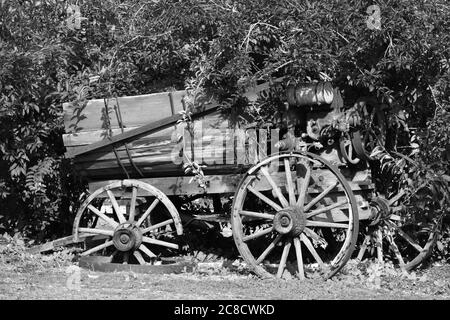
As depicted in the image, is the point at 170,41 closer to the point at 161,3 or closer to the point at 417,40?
the point at 161,3

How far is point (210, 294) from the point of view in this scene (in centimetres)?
664

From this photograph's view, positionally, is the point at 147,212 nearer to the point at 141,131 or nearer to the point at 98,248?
the point at 98,248

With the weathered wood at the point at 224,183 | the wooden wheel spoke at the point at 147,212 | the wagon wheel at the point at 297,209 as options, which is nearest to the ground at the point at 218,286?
the wagon wheel at the point at 297,209

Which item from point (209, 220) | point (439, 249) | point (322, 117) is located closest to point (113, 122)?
point (209, 220)

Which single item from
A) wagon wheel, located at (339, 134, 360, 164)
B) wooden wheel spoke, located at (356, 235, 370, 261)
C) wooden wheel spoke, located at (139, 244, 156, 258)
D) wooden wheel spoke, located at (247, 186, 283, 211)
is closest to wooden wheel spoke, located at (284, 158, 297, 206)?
wooden wheel spoke, located at (247, 186, 283, 211)

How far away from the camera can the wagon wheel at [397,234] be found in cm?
771

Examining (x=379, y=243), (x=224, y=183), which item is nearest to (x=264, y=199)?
(x=224, y=183)

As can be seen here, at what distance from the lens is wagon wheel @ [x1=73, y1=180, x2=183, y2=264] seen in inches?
315

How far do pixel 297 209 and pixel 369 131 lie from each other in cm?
117

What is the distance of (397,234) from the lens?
26.9 feet

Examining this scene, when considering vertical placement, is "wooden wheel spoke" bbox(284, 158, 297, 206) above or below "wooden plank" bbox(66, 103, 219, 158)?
below

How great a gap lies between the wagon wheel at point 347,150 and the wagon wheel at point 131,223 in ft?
6.02

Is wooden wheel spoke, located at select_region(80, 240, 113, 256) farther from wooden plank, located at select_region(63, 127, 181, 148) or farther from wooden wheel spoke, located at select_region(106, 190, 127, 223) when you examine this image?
wooden plank, located at select_region(63, 127, 181, 148)

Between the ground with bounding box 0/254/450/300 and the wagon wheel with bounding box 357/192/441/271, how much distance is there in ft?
0.83
